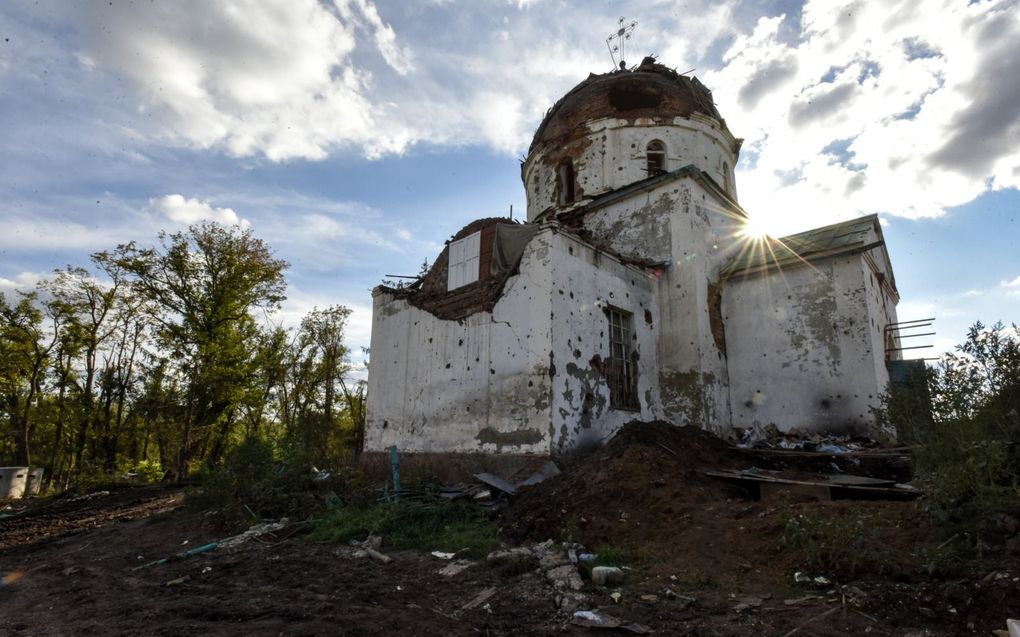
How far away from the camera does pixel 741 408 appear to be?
497 inches

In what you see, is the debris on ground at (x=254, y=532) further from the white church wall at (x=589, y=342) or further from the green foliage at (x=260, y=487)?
the white church wall at (x=589, y=342)

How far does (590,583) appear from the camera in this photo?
201 inches

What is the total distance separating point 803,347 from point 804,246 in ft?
8.48

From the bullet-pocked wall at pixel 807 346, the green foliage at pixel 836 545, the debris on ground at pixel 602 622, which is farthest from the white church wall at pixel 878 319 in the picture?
the debris on ground at pixel 602 622

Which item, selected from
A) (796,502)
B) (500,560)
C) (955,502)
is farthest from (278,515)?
(955,502)

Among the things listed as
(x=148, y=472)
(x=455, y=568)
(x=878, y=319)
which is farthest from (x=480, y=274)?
(x=148, y=472)

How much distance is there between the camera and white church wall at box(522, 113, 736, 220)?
15234 mm

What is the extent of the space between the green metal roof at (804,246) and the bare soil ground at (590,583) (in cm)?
598

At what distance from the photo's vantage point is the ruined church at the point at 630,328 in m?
10.2

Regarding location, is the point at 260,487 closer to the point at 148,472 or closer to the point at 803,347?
the point at 803,347

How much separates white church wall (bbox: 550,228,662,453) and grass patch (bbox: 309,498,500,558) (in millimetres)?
2284

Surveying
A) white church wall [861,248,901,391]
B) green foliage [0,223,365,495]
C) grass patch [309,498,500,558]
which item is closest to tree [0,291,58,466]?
green foliage [0,223,365,495]

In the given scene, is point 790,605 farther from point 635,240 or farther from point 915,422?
point 635,240

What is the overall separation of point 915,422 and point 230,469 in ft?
36.7
